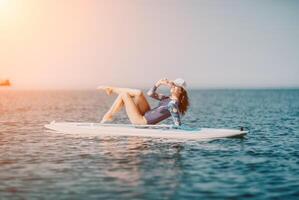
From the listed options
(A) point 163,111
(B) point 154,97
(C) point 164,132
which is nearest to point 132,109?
(B) point 154,97

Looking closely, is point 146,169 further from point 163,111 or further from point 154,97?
point 163,111

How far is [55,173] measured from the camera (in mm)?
16609

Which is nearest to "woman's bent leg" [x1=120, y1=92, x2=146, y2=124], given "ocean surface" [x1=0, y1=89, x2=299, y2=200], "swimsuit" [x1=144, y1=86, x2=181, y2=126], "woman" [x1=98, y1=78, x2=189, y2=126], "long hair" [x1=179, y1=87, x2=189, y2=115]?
"woman" [x1=98, y1=78, x2=189, y2=126]

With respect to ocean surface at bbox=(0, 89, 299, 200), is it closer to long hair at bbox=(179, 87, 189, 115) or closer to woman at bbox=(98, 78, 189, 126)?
woman at bbox=(98, 78, 189, 126)

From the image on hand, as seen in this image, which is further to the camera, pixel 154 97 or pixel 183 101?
pixel 183 101

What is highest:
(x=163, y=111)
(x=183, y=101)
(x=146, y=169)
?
(x=183, y=101)

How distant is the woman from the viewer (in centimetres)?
2334

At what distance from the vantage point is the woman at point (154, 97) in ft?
76.6

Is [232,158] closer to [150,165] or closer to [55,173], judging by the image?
[150,165]

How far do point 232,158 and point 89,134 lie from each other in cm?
960

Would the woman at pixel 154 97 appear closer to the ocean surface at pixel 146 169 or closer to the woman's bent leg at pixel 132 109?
the woman's bent leg at pixel 132 109

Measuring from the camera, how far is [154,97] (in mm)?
23281

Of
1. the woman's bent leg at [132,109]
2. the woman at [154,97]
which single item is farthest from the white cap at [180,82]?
the woman's bent leg at [132,109]

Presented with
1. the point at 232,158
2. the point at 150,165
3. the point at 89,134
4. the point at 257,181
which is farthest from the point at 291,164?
the point at 89,134
